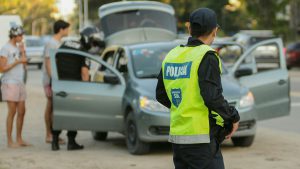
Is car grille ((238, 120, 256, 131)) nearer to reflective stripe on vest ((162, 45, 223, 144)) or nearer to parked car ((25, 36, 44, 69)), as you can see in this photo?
reflective stripe on vest ((162, 45, 223, 144))

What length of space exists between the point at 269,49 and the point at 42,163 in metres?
25.8

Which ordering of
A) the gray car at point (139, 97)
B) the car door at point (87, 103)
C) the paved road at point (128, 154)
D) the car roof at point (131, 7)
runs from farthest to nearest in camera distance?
1. the car roof at point (131, 7)
2. the car door at point (87, 103)
3. the gray car at point (139, 97)
4. the paved road at point (128, 154)

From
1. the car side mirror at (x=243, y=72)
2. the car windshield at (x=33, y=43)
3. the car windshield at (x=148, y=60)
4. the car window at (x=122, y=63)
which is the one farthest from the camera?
the car windshield at (x=33, y=43)

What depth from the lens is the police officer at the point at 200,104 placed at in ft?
14.7

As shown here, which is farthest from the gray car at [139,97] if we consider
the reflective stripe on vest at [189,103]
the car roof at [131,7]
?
the car roof at [131,7]

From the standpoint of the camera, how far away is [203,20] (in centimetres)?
452

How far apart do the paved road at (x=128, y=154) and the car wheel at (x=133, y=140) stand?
0.31 ft

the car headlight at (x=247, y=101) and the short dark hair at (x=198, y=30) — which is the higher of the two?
the short dark hair at (x=198, y=30)

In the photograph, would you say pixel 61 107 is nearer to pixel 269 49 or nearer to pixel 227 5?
pixel 269 49

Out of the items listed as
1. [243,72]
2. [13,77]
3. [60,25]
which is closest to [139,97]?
[243,72]

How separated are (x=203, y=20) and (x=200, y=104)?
0.49m

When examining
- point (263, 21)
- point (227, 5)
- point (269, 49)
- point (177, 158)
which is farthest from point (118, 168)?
point (227, 5)

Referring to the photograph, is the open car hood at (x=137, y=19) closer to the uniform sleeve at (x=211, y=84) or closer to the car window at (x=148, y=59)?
the car window at (x=148, y=59)

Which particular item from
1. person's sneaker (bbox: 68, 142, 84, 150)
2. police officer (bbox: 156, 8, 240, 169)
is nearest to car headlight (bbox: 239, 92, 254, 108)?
person's sneaker (bbox: 68, 142, 84, 150)
